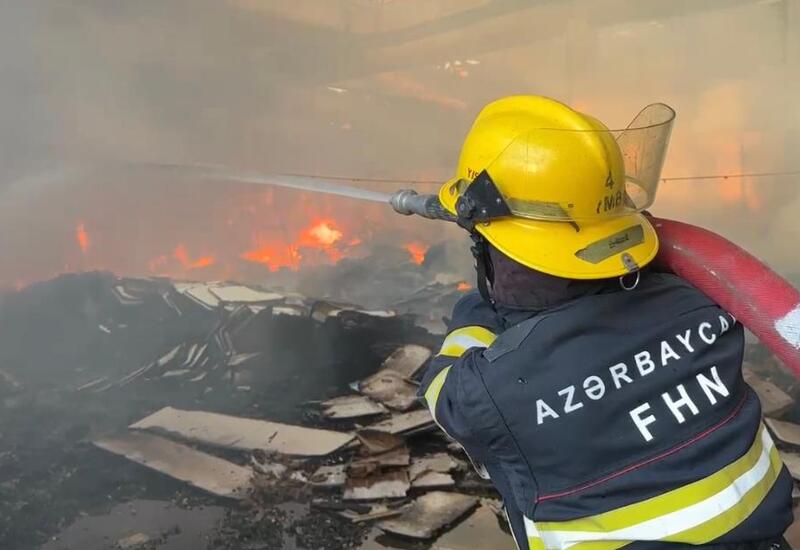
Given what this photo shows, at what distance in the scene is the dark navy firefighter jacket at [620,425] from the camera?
126 cm

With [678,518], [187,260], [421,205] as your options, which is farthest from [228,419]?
[187,260]

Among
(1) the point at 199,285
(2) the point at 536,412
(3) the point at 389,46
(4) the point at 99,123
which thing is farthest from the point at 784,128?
(2) the point at 536,412

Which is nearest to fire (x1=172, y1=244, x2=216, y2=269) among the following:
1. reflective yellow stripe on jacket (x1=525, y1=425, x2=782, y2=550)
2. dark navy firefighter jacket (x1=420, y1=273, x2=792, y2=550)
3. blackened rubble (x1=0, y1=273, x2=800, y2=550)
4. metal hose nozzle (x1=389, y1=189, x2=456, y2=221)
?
blackened rubble (x1=0, y1=273, x2=800, y2=550)

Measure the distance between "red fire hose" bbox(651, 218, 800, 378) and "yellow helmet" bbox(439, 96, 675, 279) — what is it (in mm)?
91

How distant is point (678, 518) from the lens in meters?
1.25

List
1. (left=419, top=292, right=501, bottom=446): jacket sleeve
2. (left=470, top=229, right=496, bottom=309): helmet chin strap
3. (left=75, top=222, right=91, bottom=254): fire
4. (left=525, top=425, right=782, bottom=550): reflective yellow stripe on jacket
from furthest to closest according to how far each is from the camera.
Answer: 1. (left=75, top=222, right=91, bottom=254): fire
2. (left=470, top=229, right=496, bottom=309): helmet chin strap
3. (left=419, top=292, right=501, bottom=446): jacket sleeve
4. (left=525, top=425, right=782, bottom=550): reflective yellow stripe on jacket

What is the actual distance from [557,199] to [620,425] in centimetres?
49

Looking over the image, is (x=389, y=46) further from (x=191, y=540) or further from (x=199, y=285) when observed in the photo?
(x=191, y=540)

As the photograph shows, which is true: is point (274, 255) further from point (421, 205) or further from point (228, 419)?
point (421, 205)

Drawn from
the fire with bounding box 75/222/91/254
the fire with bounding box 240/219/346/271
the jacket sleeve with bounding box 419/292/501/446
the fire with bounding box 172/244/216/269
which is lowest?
the fire with bounding box 240/219/346/271

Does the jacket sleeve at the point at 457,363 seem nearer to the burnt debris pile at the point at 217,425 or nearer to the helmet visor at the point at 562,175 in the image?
the helmet visor at the point at 562,175

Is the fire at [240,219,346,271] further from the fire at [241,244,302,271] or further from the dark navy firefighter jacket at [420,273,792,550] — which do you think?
the dark navy firefighter jacket at [420,273,792,550]

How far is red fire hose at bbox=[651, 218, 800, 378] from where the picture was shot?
129 centimetres

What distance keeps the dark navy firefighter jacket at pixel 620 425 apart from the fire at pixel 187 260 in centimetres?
708
